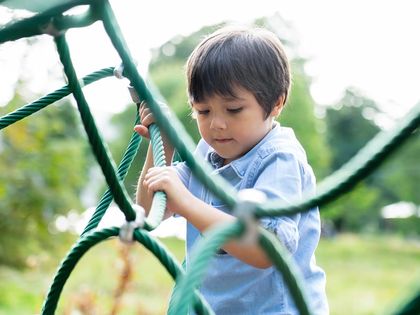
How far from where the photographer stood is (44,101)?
952 millimetres

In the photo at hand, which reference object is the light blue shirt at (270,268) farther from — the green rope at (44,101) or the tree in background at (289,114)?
the tree in background at (289,114)

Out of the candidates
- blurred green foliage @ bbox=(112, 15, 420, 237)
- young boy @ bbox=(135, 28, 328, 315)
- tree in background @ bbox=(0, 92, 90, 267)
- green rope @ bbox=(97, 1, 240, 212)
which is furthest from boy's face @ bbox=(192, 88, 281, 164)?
blurred green foliage @ bbox=(112, 15, 420, 237)

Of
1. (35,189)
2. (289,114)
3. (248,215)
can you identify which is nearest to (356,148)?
(289,114)

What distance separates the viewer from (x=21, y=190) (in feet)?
12.4

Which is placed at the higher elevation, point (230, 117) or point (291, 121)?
point (230, 117)

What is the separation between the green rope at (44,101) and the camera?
36.5 inches

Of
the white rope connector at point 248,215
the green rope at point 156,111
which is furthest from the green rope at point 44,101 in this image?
the white rope connector at point 248,215

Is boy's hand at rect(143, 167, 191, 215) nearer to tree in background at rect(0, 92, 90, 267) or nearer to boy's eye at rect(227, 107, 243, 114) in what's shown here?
boy's eye at rect(227, 107, 243, 114)

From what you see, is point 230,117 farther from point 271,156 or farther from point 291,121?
point 291,121

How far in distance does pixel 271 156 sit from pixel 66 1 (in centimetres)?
35

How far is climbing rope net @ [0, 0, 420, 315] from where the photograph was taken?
52cm

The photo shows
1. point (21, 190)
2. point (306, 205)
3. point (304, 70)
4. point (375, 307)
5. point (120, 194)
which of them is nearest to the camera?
point (306, 205)

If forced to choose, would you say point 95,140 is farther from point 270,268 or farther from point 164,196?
point 270,268

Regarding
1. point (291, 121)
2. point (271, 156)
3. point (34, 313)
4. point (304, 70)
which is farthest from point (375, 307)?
point (304, 70)
